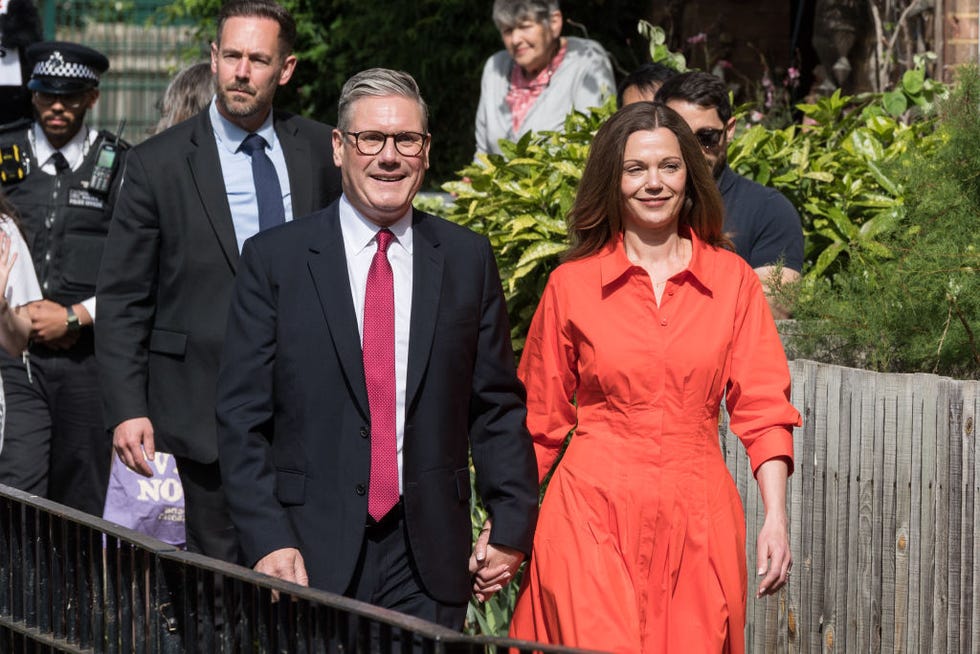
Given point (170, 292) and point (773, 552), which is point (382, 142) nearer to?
point (170, 292)

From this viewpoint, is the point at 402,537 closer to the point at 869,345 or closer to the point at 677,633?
the point at 677,633

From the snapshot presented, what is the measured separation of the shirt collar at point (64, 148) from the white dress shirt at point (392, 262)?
117 inches

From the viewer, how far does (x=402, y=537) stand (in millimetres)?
3990

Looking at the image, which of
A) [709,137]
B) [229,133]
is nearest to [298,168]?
[229,133]

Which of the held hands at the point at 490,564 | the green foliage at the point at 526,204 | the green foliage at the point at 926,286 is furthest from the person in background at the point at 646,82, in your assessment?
the held hands at the point at 490,564

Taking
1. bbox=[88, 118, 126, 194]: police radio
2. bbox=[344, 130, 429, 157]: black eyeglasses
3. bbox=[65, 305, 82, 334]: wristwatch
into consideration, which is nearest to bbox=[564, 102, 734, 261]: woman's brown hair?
bbox=[344, 130, 429, 157]: black eyeglasses

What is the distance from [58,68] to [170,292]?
225 cm

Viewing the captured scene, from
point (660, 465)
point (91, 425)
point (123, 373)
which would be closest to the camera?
point (660, 465)

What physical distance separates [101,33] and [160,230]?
453 inches

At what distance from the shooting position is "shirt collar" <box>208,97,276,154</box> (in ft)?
16.4

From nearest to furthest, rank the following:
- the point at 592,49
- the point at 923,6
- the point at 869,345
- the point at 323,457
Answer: the point at 323,457
the point at 869,345
the point at 592,49
the point at 923,6

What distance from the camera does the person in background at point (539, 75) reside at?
789cm

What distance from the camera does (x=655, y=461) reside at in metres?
4.18

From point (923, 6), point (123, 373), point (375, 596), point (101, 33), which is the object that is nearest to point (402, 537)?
point (375, 596)
